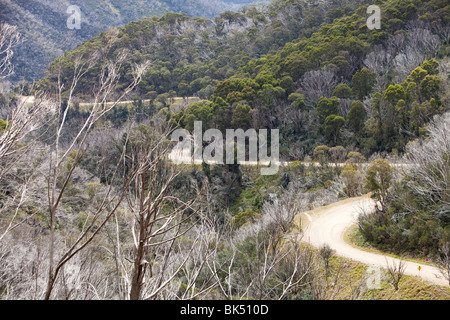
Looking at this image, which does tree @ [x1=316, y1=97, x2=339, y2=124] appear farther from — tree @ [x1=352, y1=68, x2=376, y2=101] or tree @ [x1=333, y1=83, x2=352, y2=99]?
tree @ [x1=352, y1=68, x2=376, y2=101]

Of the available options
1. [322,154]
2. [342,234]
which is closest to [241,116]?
[322,154]

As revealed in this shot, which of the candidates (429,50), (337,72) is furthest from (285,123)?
(429,50)

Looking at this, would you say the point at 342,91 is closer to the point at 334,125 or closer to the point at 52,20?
the point at 334,125

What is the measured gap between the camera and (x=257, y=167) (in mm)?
25812

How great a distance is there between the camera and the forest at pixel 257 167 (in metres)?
5.76

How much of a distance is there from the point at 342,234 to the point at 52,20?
70212mm

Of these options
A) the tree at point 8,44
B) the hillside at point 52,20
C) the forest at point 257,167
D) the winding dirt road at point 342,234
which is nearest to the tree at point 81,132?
the forest at point 257,167

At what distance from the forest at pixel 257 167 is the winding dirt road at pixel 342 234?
1.30 feet

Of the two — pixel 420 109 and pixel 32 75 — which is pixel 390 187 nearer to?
pixel 420 109

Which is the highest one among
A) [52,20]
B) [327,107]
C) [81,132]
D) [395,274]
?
[52,20]

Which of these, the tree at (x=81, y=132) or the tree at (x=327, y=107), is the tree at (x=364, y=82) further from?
the tree at (x=81, y=132)

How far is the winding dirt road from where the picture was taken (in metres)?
8.98

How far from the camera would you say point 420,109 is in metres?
21.0

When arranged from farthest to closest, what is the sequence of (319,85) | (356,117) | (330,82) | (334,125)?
(330,82) → (319,85) → (334,125) → (356,117)
